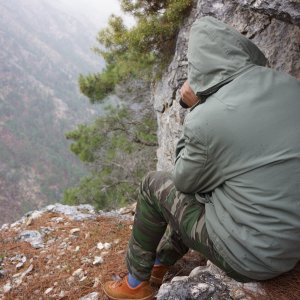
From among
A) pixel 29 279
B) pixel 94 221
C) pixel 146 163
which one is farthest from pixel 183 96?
pixel 146 163

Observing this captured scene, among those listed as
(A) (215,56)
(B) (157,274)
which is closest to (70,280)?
(B) (157,274)

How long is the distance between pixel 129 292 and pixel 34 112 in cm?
7917

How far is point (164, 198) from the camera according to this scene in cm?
225

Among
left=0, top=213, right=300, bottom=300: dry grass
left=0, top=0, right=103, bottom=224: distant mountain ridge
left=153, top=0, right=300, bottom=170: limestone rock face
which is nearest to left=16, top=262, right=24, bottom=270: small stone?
left=0, top=213, right=300, bottom=300: dry grass

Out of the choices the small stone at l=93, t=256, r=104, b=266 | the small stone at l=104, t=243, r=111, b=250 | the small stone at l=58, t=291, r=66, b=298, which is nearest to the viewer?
the small stone at l=58, t=291, r=66, b=298

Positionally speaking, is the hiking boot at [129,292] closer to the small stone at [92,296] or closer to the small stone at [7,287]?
the small stone at [92,296]

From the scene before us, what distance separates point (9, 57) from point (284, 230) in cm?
9804

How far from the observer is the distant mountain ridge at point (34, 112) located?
56531 mm

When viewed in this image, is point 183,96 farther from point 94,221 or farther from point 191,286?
point 94,221

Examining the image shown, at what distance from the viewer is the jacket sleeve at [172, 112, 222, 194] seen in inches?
72.8

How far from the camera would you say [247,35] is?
364 centimetres

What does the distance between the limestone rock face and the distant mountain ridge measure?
1752 inches

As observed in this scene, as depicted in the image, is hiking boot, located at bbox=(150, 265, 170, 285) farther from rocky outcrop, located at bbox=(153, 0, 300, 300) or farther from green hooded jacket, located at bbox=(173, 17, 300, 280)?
green hooded jacket, located at bbox=(173, 17, 300, 280)

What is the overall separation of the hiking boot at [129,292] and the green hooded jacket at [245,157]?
762mm
